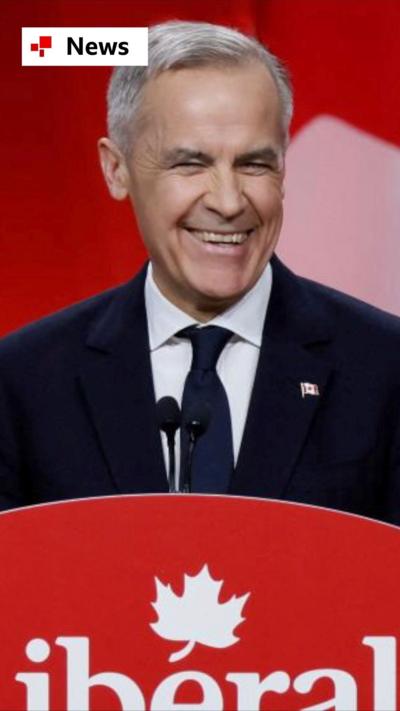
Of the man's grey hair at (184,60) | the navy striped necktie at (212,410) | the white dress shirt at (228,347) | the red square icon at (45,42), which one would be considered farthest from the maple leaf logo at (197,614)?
the red square icon at (45,42)

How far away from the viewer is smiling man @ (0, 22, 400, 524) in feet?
5.44

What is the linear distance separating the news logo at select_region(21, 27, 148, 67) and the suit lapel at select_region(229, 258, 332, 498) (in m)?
0.43

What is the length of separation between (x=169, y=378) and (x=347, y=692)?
0.50 m

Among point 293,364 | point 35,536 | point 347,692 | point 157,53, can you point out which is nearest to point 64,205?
point 157,53

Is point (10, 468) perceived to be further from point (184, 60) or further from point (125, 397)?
point (184, 60)

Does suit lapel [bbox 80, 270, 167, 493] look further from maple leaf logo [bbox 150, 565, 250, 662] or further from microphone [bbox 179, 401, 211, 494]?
maple leaf logo [bbox 150, 565, 250, 662]

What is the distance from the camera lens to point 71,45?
2.00 meters

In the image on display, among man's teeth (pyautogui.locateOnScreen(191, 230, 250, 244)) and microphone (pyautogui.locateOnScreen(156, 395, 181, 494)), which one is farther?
man's teeth (pyautogui.locateOnScreen(191, 230, 250, 244))

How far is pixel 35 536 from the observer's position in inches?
52.4

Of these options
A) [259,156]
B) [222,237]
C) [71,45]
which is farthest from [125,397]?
[71,45]

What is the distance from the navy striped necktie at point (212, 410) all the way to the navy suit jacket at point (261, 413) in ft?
0.07

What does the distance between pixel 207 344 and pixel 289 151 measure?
0.43 metres

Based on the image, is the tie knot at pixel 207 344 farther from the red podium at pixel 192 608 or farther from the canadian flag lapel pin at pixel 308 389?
the red podium at pixel 192 608

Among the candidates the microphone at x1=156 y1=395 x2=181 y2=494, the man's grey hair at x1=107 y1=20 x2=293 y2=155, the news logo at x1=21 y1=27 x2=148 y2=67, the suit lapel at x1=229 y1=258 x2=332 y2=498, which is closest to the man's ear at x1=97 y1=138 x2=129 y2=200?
the man's grey hair at x1=107 y1=20 x2=293 y2=155
